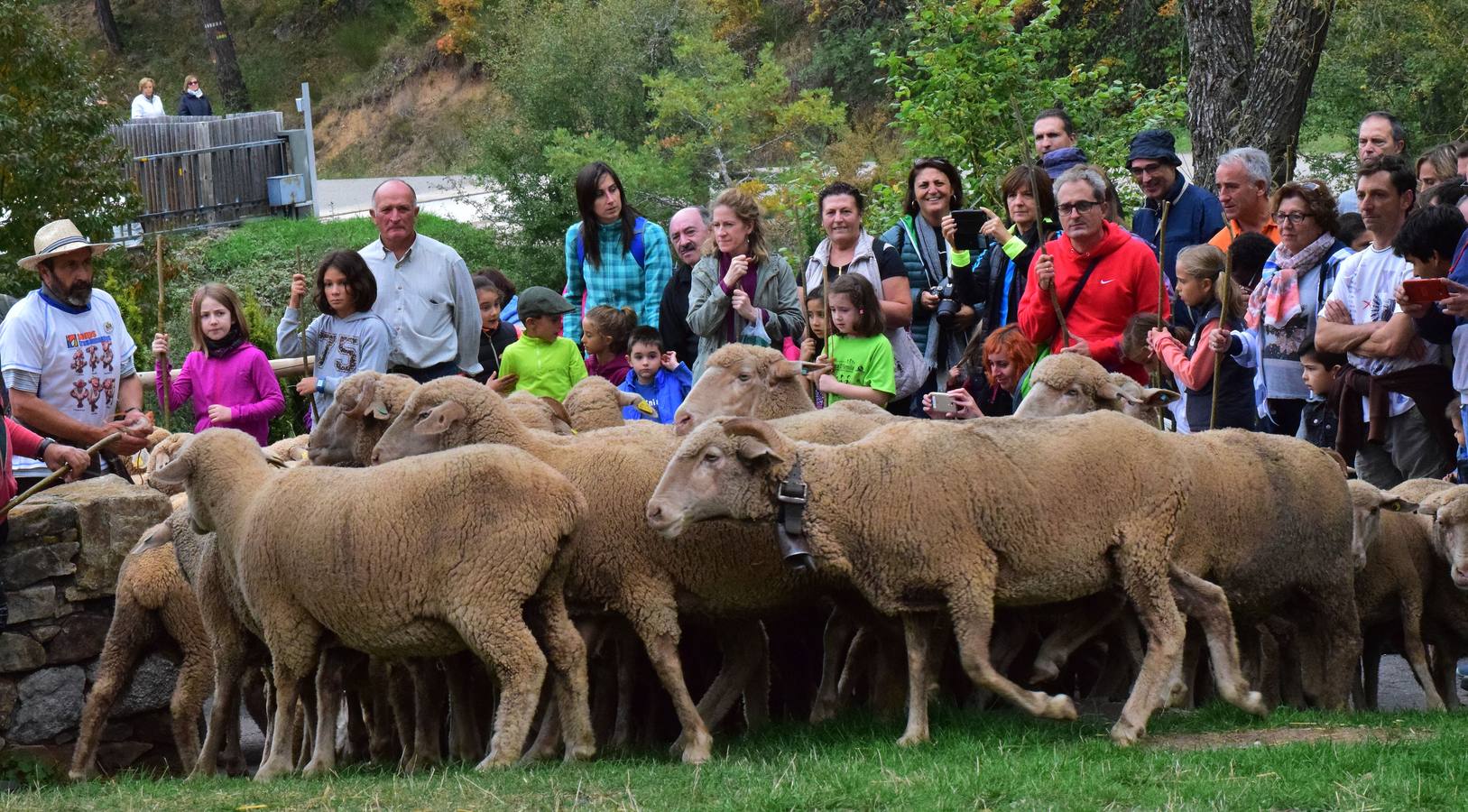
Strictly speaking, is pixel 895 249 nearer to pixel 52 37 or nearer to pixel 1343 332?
pixel 1343 332

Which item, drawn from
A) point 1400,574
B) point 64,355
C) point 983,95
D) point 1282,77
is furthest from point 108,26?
point 1400,574

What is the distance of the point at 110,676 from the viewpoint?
9.23 meters

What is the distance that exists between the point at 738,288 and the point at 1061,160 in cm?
227

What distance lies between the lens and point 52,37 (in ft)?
61.6

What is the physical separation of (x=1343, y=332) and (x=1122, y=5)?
2359 cm

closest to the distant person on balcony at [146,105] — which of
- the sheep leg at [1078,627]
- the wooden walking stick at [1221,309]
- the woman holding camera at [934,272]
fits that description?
the woman holding camera at [934,272]

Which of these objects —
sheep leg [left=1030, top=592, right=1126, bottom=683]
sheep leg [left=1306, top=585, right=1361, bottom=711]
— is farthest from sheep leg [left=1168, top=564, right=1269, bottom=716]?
sheep leg [left=1306, top=585, right=1361, bottom=711]

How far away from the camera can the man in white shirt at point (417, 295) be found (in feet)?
34.7

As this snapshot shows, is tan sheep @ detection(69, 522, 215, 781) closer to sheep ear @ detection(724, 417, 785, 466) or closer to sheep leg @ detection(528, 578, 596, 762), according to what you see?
sheep leg @ detection(528, 578, 596, 762)

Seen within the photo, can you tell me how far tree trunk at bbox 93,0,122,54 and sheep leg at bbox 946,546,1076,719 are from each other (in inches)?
2032

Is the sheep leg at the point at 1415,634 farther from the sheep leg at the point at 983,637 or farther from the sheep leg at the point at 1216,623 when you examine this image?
the sheep leg at the point at 983,637

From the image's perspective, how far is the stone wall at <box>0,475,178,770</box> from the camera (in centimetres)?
949

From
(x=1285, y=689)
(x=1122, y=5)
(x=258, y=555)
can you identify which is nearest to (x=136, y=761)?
(x=258, y=555)

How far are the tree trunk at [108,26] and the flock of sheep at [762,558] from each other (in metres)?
49.2
